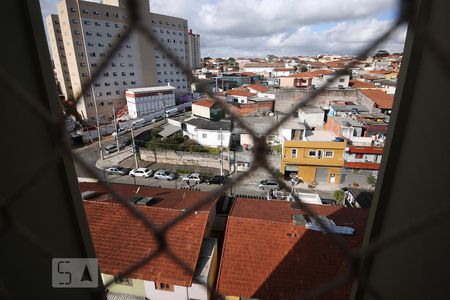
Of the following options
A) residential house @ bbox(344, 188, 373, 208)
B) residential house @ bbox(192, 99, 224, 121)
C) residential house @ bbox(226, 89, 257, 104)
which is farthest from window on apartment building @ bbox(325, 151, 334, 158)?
residential house @ bbox(226, 89, 257, 104)

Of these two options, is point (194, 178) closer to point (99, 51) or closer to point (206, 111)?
point (206, 111)

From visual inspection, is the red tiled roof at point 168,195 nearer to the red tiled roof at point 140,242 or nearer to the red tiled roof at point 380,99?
the red tiled roof at point 140,242

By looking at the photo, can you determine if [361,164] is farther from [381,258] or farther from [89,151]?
[89,151]

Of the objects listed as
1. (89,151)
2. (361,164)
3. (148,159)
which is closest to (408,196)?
(361,164)

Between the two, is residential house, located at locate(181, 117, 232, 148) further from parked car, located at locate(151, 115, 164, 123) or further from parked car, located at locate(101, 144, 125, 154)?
parked car, located at locate(151, 115, 164, 123)

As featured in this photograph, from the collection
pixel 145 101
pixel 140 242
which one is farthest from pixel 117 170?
pixel 140 242

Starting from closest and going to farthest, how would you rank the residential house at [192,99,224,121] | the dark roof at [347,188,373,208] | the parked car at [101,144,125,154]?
1. the dark roof at [347,188,373,208]
2. the parked car at [101,144,125,154]
3. the residential house at [192,99,224,121]
